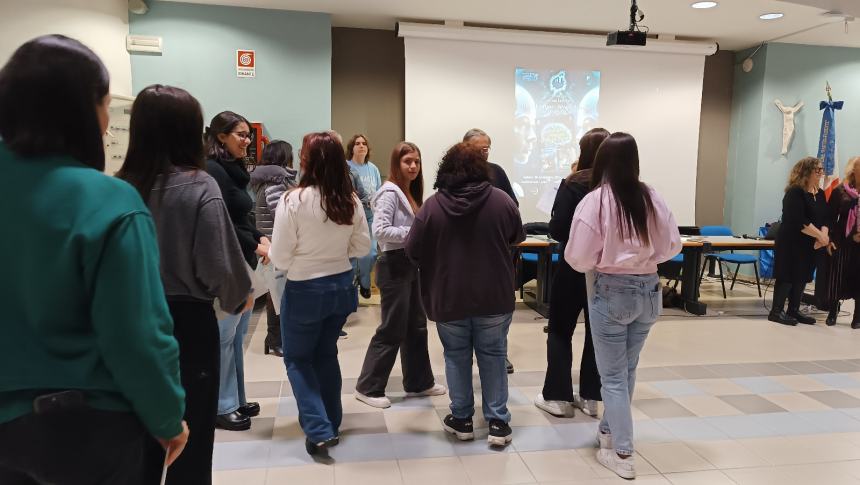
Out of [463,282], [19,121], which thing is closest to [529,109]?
[463,282]

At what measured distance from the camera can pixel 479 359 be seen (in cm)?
264

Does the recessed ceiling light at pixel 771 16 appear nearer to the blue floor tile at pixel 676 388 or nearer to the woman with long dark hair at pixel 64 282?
the blue floor tile at pixel 676 388

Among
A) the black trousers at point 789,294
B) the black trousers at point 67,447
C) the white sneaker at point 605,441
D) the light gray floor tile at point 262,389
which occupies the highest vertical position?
the black trousers at point 67,447

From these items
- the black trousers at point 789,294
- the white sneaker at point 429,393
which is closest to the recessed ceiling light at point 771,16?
the black trousers at point 789,294

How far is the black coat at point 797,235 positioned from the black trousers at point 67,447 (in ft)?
18.7

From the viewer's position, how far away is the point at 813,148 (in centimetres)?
750

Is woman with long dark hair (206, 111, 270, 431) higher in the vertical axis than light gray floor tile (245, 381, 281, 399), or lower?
→ higher

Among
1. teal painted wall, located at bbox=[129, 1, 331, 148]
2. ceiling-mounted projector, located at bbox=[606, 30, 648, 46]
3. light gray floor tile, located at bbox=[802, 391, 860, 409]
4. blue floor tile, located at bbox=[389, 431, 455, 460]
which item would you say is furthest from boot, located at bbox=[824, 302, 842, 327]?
teal painted wall, located at bbox=[129, 1, 331, 148]

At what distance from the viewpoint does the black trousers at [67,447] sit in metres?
0.97

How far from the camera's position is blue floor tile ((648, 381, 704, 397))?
136 inches

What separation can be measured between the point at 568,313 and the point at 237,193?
70.4 inches

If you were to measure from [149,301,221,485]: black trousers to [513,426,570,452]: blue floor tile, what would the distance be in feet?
5.06

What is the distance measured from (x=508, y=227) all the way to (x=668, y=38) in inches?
234

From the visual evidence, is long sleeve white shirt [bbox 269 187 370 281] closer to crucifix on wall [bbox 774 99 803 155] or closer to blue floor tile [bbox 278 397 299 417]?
blue floor tile [bbox 278 397 299 417]
